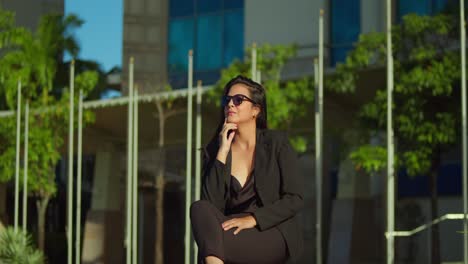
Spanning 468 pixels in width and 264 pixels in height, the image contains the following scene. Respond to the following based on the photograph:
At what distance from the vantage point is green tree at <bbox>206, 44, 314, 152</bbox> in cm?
2162

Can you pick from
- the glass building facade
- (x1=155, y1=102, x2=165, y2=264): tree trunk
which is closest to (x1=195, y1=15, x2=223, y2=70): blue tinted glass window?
the glass building facade

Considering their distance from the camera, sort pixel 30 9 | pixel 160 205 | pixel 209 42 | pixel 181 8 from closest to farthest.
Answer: pixel 160 205 → pixel 209 42 → pixel 181 8 → pixel 30 9

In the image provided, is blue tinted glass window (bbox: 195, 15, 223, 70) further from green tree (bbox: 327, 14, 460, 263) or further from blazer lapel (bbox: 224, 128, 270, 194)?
blazer lapel (bbox: 224, 128, 270, 194)

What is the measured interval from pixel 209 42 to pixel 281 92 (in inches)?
475

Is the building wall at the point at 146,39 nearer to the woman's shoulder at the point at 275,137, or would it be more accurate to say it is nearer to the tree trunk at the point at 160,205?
the tree trunk at the point at 160,205

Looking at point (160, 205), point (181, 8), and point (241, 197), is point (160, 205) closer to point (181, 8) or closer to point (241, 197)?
point (181, 8)

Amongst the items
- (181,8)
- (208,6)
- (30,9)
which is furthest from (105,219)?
(30,9)

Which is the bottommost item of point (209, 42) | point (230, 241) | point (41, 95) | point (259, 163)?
point (230, 241)

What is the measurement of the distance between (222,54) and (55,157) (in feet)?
22.4

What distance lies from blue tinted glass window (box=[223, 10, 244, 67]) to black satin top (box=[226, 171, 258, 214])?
92.7 ft

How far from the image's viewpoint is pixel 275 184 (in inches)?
172

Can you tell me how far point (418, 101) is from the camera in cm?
Answer: 1950

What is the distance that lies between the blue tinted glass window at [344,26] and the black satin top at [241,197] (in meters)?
25.5

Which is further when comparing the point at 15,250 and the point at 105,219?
the point at 105,219
